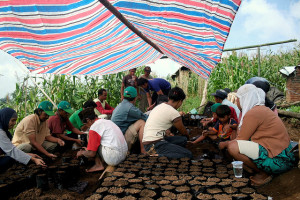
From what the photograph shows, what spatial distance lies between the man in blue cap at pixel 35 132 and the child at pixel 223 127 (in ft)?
8.50

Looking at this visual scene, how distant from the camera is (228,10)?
239cm

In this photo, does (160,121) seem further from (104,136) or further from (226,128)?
(226,128)

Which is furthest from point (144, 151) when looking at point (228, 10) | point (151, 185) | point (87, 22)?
point (228, 10)

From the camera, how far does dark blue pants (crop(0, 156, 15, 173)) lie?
11.2 ft

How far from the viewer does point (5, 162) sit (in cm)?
344

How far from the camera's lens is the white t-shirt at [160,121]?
339 cm

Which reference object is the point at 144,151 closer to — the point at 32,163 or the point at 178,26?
the point at 32,163

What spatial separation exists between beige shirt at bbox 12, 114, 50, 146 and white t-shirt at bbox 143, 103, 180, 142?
5.83 feet

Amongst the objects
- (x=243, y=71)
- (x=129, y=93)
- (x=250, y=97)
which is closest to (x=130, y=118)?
(x=129, y=93)

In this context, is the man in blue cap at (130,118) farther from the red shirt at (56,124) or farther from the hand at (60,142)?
the red shirt at (56,124)

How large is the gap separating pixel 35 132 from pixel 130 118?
4.92 feet

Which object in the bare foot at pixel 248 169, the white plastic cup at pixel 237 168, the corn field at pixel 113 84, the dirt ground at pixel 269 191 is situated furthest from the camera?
the corn field at pixel 113 84

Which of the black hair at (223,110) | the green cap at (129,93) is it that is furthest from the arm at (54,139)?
the black hair at (223,110)

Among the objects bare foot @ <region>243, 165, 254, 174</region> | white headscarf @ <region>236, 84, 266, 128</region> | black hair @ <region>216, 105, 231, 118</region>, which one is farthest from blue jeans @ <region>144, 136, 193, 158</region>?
white headscarf @ <region>236, 84, 266, 128</region>
